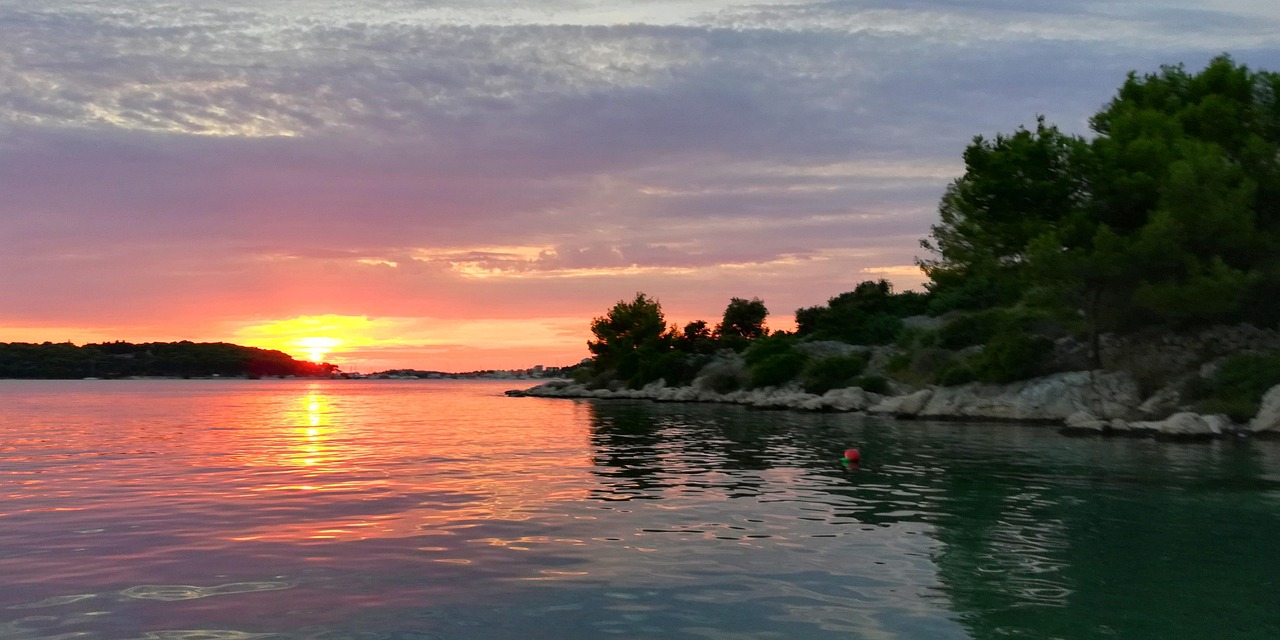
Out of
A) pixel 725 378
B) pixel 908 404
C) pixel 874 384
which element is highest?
pixel 725 378

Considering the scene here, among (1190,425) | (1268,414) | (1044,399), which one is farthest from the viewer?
(1044,399)

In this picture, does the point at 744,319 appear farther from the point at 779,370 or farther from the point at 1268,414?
the point at 1268,414

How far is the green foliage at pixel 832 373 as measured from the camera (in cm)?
6550

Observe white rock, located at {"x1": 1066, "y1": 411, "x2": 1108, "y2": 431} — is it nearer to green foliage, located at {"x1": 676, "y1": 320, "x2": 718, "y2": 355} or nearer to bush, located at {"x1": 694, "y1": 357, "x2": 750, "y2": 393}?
bush, located at {"x1": 694, "y1": 357, "x2": 750, "y2": 393}

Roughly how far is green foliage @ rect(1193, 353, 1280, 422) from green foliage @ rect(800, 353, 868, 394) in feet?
90.3

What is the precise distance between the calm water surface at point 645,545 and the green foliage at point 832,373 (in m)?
35.8

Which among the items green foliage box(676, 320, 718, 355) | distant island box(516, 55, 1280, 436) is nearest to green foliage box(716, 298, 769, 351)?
green foliage box(676, 320, 718, 355)

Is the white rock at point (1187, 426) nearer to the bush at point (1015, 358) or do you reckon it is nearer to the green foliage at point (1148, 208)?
the green foliage at point (1148, 208)

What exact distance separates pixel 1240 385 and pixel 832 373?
3113cm

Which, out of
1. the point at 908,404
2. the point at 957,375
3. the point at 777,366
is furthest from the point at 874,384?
the point at 777,366

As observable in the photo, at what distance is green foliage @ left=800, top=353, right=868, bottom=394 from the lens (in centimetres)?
6550

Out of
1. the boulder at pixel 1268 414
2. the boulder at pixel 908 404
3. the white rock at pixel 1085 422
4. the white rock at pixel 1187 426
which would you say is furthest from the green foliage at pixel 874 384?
the boulder at pixel 1268 414

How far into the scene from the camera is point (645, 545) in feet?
46.2

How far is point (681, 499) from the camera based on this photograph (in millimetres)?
19359
